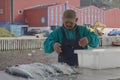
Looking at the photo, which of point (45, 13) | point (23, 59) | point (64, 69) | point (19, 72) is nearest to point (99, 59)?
point (64, 69)

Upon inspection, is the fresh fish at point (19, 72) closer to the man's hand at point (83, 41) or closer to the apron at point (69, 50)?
the apron at point (69, 50)

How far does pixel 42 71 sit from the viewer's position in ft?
17.0

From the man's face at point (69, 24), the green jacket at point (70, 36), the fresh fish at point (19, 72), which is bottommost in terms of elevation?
the fresh fish at point (19, 72)

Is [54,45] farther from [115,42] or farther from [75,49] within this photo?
[115,42]

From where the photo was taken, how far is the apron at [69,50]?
4.95 metres

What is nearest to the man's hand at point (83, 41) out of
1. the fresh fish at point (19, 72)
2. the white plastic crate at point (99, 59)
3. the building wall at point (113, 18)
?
the fresh fish at point (19, 72)

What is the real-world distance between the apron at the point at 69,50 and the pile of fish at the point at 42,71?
118 millimetres

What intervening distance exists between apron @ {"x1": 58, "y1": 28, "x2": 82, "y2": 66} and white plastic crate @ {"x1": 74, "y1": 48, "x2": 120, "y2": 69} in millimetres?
1254

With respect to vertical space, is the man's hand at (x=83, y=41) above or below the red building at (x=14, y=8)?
below

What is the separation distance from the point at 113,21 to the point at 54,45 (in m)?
72.8

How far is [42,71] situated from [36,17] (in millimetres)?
65849

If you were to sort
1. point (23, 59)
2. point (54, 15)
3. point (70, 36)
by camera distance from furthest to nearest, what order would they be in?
1. point (54, 15)
2. point (23, 59)
3. point (70, 36)

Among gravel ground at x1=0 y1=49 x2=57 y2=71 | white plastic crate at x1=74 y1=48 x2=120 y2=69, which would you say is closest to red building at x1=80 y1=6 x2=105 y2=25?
gravel ground at x1=0 y1=49 x2=57 y2=71

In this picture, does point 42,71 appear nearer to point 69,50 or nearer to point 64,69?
point 64,69
